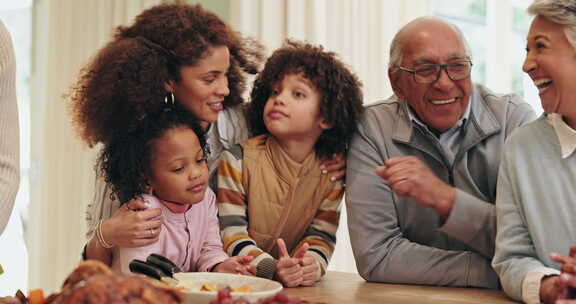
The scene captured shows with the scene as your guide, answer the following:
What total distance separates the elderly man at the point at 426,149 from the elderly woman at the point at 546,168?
24 centimetres

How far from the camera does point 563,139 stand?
71.4 inches

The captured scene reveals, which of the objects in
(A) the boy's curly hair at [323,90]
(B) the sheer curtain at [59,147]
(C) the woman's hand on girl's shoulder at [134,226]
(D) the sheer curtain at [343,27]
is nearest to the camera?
(C) the woman's hand on girl's shoulder at [134,226]

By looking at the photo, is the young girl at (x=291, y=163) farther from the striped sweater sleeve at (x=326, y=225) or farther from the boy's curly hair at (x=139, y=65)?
the boy's curly hair at (x=139, y=65)

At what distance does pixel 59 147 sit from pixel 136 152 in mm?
2990

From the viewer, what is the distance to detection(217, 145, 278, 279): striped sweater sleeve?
2.10 metres

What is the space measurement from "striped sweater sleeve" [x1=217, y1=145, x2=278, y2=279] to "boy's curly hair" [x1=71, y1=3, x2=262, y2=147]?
282 mm

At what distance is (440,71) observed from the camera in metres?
2.23

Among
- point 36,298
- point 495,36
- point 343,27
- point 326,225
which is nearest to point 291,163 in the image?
point 326,225

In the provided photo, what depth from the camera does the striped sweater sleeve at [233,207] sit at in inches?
82.8

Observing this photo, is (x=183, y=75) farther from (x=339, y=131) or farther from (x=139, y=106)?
(x=339, y=131)

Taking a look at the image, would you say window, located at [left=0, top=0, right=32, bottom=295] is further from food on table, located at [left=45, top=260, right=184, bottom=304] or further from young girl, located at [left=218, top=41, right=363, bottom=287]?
food on table, located at [left=45, top=260, right=184, bottom=304]

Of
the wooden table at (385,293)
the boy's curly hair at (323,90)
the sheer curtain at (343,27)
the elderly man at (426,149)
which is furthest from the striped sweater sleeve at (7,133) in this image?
the sheer curtain at (343,27)

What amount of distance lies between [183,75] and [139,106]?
0.20 metres

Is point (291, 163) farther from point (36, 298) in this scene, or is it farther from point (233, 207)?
point (36, 298)
